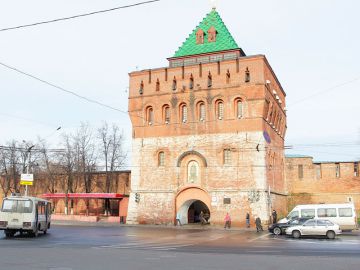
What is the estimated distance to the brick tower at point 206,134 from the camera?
35969 mm

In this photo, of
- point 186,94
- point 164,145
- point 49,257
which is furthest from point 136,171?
point 49,257

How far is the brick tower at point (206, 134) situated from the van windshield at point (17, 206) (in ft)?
51.5

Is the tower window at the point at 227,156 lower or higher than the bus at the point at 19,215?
higher

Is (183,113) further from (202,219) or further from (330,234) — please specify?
(330,234)

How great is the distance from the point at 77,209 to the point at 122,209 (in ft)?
27.2

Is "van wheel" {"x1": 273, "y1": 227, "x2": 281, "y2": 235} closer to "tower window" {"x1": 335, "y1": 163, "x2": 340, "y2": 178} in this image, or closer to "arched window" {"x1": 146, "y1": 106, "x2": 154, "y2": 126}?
"arched window" {"x1": 146, "y1": 106, "x2": 154, "y2": 126}

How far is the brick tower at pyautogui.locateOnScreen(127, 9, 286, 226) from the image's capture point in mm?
35969

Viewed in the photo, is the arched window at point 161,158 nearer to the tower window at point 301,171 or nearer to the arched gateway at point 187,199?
the arched gateway at point 187,199

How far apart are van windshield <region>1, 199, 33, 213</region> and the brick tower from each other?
15.7 m

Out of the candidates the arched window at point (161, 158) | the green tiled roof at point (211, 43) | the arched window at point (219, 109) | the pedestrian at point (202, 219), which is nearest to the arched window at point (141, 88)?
the green tiled roof at point (211, 43)

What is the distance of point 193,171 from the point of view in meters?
38.0

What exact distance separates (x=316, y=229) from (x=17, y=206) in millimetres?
18019

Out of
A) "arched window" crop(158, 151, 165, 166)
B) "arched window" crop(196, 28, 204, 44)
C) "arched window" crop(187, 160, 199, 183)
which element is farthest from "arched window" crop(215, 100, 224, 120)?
"arched window" crop(196, 28, 204, 44)

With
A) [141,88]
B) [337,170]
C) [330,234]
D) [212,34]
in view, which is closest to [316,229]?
[330,234]
